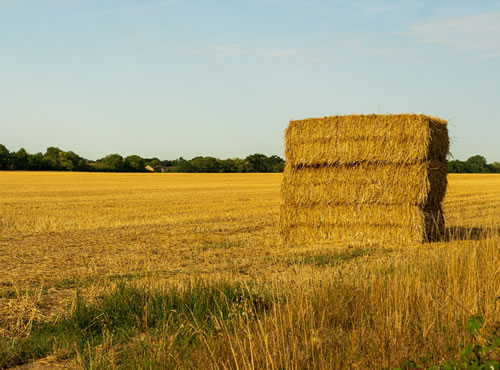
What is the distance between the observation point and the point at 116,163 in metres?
85.7

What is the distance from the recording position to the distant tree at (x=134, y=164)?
87062mm

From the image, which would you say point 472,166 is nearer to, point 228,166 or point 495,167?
point 495,167

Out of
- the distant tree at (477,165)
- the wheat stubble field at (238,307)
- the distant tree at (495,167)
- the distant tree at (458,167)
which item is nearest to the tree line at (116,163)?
the distant tree at (458,167)

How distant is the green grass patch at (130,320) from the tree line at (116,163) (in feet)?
250

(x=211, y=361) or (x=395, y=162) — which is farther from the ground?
(x=395, y=162)

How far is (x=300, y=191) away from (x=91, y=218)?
8418 mm

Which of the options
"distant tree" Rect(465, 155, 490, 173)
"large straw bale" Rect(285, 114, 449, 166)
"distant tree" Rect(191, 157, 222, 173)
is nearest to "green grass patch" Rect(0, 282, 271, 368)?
"large straw bale" Rect(285, 114, 449, 166)

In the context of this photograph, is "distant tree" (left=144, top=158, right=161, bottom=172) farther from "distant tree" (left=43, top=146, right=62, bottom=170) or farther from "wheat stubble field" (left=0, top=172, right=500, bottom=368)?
"wheat stubble field" (left=0, top=172, right=500, bottom=368)

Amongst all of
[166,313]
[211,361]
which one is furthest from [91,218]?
[211,361]

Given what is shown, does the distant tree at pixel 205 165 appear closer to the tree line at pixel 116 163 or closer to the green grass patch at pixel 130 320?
the tree line at pixel 116 163

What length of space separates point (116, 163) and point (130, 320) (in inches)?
3269

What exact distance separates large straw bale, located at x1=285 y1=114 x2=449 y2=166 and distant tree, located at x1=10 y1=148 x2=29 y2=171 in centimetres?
7514

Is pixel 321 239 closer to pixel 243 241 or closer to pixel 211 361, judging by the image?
→ pixel 243 241

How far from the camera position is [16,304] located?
6242 millimetres
